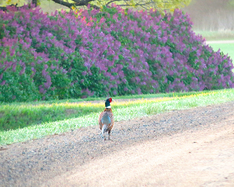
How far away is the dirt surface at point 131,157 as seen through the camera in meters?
5.06

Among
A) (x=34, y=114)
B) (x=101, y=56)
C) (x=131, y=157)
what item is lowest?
(x=131, y=157)

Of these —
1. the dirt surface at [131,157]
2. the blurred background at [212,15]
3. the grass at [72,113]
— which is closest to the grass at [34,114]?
the grass at [72,113]

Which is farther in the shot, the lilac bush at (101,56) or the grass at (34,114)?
the lilac bush at (101,56)

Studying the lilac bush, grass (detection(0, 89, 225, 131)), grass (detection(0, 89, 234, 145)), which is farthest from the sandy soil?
the lilac bush

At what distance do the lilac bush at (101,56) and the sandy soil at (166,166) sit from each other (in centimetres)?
858

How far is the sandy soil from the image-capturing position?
4.89 m

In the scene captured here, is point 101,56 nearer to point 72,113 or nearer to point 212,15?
point 72,113

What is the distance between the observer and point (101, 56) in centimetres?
1723

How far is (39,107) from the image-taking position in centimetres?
1185

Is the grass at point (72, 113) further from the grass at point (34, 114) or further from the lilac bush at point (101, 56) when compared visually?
the lilac bush at point (101, 56)

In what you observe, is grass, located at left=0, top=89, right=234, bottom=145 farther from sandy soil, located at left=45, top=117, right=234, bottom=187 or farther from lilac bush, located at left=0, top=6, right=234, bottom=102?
lilac bush, located at left=0, top=6, right=234, bottom=102

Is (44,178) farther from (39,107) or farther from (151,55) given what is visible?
(151,55)

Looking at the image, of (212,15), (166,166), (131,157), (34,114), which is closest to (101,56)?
(34,114)

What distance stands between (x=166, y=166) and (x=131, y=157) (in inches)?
33.2
